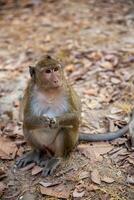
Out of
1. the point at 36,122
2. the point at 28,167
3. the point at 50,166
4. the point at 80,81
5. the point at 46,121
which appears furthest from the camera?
the point at 80,81

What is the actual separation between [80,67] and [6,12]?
3.15 meters

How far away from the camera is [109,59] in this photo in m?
7.25

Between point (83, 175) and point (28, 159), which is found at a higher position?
point (28, 159)

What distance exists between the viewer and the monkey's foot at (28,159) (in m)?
5.05

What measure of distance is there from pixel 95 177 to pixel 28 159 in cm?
78

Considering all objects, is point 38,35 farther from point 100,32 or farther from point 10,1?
point 10,1

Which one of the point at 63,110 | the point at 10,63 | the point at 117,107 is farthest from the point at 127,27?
the point at 63,110

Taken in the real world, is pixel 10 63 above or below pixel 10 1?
below

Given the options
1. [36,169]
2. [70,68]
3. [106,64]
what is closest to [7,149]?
[36,169]

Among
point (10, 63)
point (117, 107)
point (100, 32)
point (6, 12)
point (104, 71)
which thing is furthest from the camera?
point (6, 12)

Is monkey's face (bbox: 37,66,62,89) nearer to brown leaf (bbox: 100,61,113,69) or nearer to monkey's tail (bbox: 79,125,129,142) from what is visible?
monkey's tail (bbox: 79,125,129,142)

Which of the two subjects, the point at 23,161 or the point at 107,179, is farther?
the point at 23,161

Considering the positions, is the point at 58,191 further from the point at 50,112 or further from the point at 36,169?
the point at 50,112

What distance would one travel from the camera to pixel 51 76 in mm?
4551
